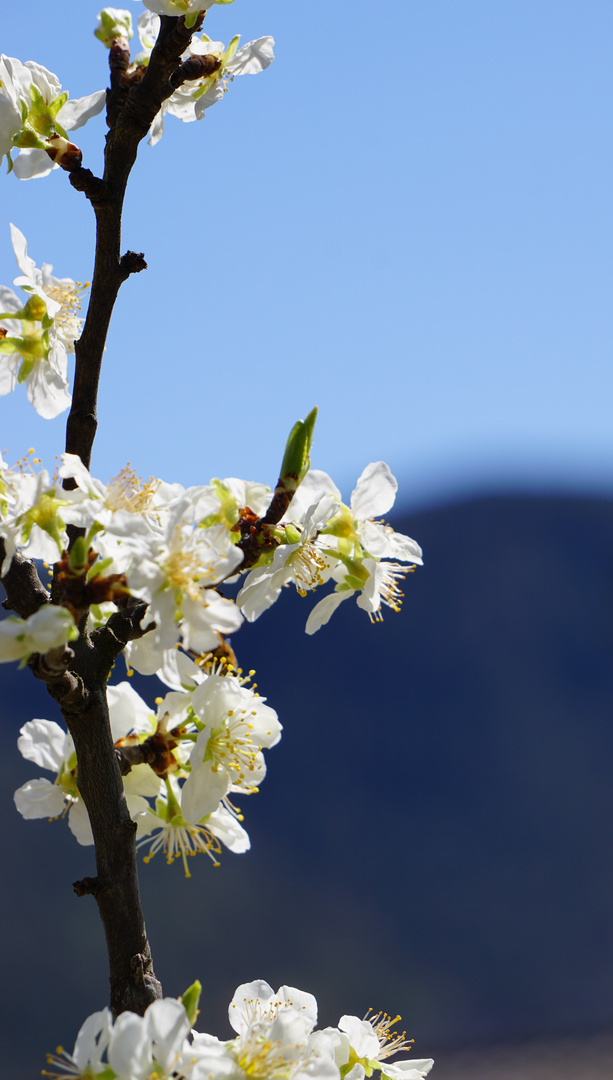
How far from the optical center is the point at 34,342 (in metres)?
0.76

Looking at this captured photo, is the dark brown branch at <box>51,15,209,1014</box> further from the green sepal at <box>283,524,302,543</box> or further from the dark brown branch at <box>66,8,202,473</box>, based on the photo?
the green sepal at <box>283,524,302,543</box>

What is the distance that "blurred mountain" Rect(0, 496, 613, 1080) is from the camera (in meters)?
3.47

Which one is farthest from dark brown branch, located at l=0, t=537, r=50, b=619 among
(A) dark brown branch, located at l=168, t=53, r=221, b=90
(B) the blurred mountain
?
(B) the blurred mountain

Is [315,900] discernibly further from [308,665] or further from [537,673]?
[537,673]

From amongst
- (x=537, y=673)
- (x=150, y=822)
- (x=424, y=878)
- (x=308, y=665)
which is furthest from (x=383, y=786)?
(x=150, y=822)

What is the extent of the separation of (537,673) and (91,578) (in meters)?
4.66

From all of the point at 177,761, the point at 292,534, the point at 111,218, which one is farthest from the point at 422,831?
the point at 111,218

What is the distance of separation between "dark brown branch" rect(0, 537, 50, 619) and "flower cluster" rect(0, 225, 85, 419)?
0.21 m

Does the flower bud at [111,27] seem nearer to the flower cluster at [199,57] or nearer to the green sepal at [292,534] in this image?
the flower cluster at [199,57]

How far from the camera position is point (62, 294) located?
2.90 feet

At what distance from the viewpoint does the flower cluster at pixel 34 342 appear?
744 mm

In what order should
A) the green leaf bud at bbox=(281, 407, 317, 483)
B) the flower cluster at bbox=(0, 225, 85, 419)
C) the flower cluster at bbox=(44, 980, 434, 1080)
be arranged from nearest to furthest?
1. the flower cluster at bbox=(44, 980, 434, 1080)
2. the green leaf bud at bbox=(281, 407, 317, 483)
3. the flower cluster at bbox=(0, 225, 85, 419)

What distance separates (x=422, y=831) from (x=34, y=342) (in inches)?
152

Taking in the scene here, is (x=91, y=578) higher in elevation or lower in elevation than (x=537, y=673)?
lower
